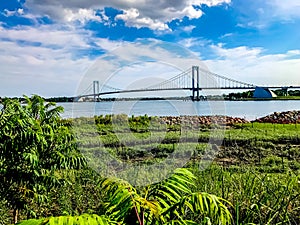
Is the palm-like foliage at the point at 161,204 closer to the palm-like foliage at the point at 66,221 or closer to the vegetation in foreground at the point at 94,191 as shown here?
the vegetation in foreground at the point at 94,191

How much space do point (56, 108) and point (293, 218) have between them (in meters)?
2.30

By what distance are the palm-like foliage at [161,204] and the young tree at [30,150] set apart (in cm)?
119

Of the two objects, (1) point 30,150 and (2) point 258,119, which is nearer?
(1) point 30,150

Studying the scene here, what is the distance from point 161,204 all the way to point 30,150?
1.48 meters

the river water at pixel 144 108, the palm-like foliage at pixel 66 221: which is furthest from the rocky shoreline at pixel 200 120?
the palm-like foliage at pixel 66 221

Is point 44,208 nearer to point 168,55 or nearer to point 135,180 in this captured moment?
point 135,180

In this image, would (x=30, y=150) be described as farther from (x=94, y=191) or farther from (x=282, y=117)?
(x=282, y=117)

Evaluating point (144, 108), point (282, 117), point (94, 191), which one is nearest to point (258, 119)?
point (282, 117)

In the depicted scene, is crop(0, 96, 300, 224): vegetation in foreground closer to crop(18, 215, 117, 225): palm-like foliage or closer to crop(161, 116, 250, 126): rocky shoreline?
crop(18, 215, 117, 225): palm-like foliage

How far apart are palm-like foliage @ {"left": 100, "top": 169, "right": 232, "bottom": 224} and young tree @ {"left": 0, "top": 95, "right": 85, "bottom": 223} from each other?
119 centimetres

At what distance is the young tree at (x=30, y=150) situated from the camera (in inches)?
124

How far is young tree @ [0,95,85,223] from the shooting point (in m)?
3.15

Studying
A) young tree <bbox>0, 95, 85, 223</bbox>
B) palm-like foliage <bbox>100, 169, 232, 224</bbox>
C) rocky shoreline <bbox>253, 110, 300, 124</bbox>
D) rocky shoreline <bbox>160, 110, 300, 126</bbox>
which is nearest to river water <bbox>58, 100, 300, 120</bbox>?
young tree <bbox>0, 95, 85, 223</bbox>

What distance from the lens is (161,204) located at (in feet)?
7.52
